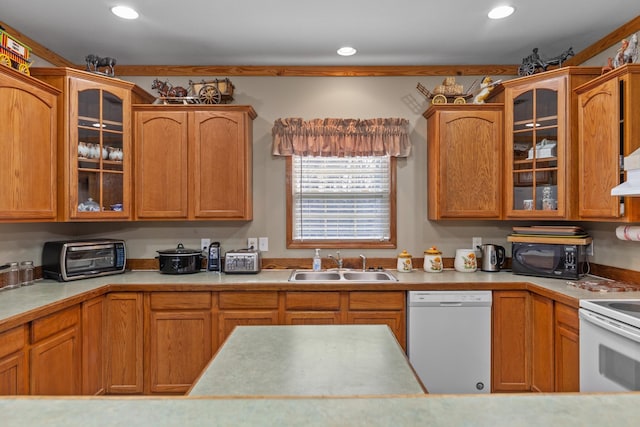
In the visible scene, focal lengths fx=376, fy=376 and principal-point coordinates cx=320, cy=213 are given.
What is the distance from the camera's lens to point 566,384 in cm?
238

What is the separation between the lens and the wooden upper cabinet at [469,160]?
3064mm

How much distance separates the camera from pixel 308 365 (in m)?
1.23

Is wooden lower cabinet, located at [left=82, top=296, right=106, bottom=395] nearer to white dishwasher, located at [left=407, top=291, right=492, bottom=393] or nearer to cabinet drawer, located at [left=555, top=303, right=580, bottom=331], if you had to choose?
white dishwasher, located at [left=407, top=291, right=492, bottom=393]

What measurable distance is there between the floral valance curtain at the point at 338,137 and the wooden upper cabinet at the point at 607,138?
4.24 ft

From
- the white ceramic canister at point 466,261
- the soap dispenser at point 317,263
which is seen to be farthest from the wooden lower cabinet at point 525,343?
the soap dispenser at point 317,263

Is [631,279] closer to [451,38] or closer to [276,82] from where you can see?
[451,38]

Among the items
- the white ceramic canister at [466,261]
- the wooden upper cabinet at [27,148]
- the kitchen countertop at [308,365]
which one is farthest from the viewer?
the white ceramic canister at [466,261]

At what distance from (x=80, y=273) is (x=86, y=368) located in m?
0.72

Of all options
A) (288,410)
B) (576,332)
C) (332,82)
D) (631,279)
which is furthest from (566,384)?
(332,82)

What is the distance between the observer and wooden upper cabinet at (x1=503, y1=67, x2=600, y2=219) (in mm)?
2678

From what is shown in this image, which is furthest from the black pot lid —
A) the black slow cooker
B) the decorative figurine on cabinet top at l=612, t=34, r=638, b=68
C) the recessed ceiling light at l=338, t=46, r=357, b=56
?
the decorative figurine on cabinet top at l=612, t=34, r=638, b=68

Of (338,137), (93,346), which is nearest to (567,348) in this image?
(338,137)

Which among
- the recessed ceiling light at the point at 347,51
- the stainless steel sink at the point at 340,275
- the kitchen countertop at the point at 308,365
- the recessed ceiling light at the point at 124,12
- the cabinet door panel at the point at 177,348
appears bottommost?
the cabinet door panel at the point at 177,348

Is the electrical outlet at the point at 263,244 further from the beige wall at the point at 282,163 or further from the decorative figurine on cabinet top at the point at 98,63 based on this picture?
the decorative figurine on cabinet top at the point at 98,63
